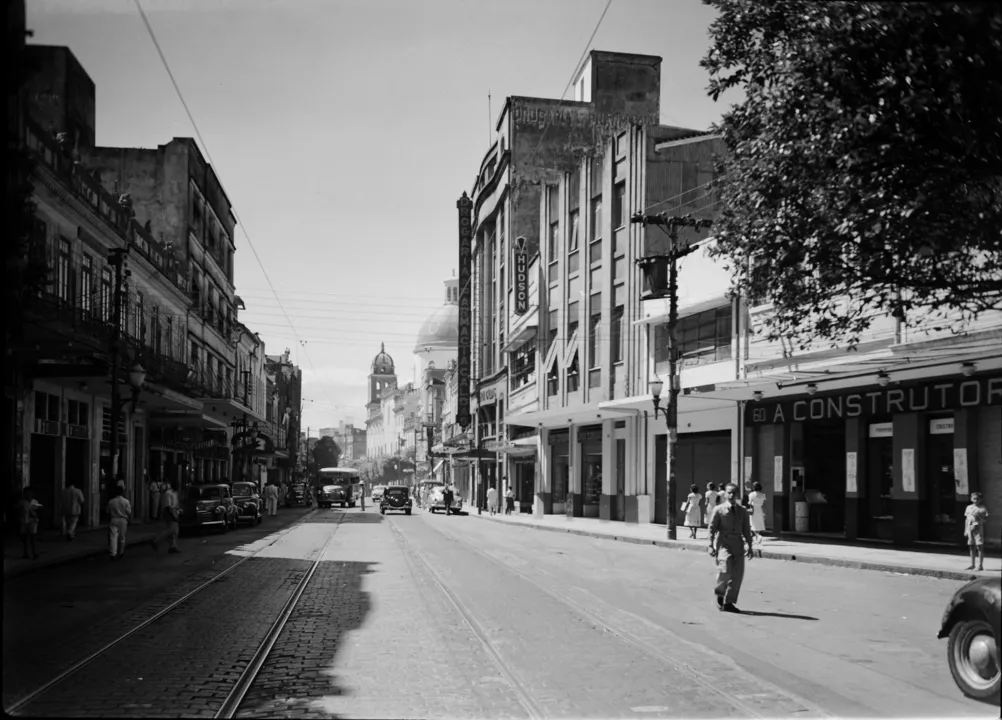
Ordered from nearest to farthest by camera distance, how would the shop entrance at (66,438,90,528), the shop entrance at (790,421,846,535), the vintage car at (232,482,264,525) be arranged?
the shop entrance at (790,421,846,535) < the shop entrance at (66,438,90,528) < the vintage car at (232,482,264,525)

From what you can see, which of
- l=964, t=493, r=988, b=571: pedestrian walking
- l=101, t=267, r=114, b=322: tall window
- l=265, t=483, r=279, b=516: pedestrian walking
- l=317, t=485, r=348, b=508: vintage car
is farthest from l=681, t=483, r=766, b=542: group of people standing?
l=317, t=485, r=348, b=508: vintage car

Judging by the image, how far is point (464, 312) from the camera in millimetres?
80375

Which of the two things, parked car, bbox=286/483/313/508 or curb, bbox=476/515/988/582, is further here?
parked car, bbox=286/483/313/508

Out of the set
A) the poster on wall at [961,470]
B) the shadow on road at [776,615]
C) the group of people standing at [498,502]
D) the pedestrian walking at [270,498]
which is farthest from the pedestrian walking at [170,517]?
the group of people standing at [498,502]

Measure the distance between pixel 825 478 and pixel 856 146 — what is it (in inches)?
858

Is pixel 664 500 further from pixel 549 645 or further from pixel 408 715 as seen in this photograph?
pixel 408 715

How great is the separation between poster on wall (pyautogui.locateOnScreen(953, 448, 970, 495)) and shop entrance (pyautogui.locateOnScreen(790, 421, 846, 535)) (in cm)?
550

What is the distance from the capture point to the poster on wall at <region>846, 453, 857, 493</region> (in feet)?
95.2

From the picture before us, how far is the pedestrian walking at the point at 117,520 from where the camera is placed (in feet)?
70.2

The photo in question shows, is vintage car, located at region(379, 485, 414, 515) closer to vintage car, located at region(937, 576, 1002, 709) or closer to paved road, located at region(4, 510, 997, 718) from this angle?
paved road, located at region(4, 510, 997, 718)

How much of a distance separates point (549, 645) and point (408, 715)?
3475mm

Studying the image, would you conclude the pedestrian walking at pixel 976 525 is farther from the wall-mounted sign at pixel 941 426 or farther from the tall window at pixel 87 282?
the tall window at pixel 87 282

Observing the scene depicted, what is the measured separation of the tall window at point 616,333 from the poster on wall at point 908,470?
17.1 m

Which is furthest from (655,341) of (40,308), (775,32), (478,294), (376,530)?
(478,294)
